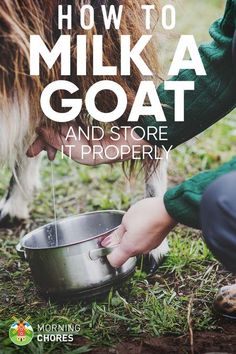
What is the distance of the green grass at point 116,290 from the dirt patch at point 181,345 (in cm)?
2

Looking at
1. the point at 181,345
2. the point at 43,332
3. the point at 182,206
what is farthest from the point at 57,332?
the point at 182,206

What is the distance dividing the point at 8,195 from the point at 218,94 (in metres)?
0.88

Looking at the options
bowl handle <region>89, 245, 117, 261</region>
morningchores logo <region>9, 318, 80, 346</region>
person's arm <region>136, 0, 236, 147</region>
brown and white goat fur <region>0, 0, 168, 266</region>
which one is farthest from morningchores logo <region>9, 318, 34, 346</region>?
person's arm <region>136, 0, 236, 147</region>

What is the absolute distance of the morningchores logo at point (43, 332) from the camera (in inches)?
66.1

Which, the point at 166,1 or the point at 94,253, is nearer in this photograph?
the point at 94,253

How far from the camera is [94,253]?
1.76 m

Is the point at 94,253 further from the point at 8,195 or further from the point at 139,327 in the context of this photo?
the point at 8,195

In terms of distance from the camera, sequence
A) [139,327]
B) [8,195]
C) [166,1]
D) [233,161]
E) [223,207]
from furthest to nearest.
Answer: [8,195], [166,1], [139,327], [233,161], [223,207]

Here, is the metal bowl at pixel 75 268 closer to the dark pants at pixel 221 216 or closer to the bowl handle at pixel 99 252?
the bowl handle at pixel 99 252

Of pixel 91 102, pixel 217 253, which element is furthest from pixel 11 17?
pixel 217 253

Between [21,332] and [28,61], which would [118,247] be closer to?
[21,332]

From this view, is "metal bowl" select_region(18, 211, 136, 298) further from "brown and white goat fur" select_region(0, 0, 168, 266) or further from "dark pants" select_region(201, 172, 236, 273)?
"dark pants" select_region(201, 172, 236, 273)

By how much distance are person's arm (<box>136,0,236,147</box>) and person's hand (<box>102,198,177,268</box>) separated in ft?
0.91

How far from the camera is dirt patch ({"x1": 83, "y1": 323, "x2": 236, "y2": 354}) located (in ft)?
5.30
